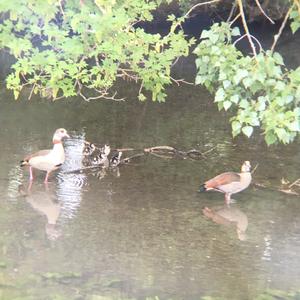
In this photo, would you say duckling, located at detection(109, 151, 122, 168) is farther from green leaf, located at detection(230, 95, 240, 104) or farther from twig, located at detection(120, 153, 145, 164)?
green leaf, located at detection(230, 95, 240, 104)

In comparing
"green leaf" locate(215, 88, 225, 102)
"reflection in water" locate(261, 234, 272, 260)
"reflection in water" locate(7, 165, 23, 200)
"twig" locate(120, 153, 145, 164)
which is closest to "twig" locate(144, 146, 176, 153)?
"twig" locate(120, 153, 145, 164)

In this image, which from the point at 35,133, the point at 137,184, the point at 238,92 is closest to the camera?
the point at 238,92

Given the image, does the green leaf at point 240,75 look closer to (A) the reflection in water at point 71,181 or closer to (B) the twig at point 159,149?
(A) the reflection in water at point 71,181

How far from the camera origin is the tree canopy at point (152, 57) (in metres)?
5.28

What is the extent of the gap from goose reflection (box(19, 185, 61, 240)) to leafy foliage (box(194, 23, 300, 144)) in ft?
Answer: 9.29

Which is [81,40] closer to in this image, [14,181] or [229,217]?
[229,217]

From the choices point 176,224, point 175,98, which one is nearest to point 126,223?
point 176,224

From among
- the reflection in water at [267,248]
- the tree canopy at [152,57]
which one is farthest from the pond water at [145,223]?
the tree canopy at [152,57]

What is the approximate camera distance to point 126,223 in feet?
25.9

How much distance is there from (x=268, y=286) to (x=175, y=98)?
1101cm

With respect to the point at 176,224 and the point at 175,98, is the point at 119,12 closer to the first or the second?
the point at 176,224

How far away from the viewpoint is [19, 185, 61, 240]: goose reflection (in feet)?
24.9

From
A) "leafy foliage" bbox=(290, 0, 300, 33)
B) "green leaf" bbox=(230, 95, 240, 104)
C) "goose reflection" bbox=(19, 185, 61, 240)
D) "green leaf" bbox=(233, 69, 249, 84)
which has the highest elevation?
"leafy foliage" bbox=(290, 0, 300, 33)

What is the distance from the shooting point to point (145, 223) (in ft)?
25.9
